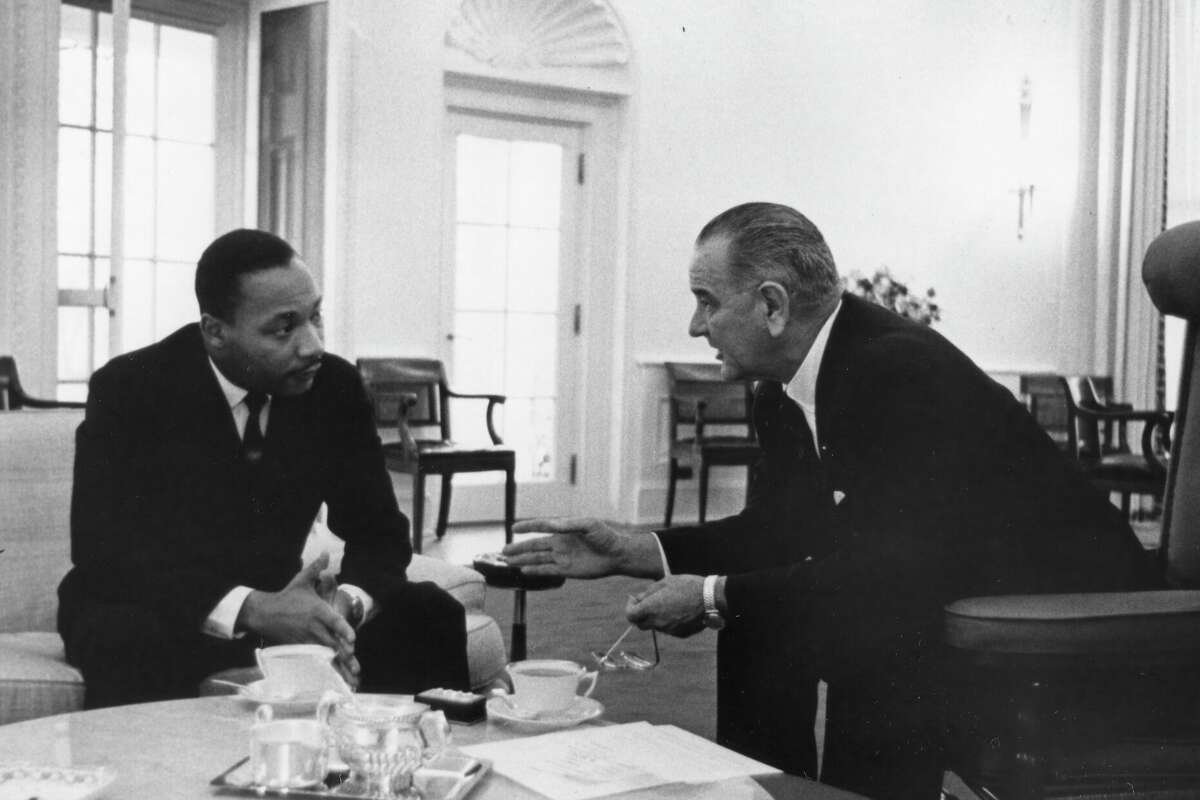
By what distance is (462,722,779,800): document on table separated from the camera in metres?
1.37

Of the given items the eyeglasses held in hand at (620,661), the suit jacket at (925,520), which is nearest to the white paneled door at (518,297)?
the eyeglasses held in hand at (620,661)

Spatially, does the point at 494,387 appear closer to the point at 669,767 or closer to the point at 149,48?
the point at 149,48

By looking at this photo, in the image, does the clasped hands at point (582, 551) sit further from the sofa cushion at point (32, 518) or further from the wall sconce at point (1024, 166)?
the wall sconce at point (1024, 166)

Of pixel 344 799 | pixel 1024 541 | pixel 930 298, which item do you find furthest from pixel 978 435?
pixel 930 298

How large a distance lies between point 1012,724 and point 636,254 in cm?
589

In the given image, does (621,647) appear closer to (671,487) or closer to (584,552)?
(584,552)

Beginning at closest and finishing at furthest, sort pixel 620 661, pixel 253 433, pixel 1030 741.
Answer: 1. pixel 1030 741
2. pixel 253 433
3. pixel 620 661

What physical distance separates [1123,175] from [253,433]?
7.44m

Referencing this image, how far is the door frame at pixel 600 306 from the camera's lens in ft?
24.2

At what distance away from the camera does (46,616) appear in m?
2.56

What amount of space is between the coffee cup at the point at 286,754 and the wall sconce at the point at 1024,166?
802cm

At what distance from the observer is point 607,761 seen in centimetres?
144

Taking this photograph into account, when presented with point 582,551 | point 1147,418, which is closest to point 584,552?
point 582,551

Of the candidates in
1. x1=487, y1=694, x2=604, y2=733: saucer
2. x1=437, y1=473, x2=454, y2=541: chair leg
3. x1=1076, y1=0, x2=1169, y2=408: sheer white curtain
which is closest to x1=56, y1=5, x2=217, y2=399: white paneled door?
x1=437, y1=473, x2=454, y2=541: chair leg
